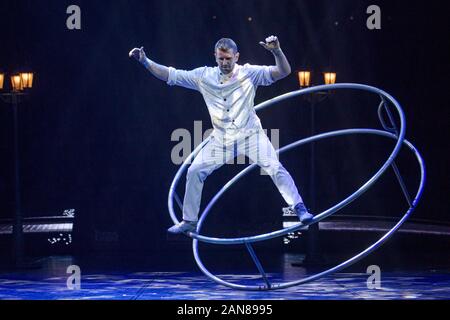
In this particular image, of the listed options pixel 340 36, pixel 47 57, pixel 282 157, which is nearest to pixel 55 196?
pixel 47 57

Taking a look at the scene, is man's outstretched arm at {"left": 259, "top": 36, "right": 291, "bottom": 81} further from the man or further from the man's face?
the man's face

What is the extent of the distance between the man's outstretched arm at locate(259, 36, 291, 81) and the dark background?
10001 millimetres

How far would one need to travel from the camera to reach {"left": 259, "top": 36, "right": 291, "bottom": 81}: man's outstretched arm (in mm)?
11258

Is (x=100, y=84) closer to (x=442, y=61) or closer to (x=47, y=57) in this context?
(x=47, y=57)

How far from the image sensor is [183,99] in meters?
22.9

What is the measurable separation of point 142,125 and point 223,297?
9.05m

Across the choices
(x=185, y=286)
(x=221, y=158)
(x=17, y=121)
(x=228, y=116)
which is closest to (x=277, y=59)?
(x=228, y=116)

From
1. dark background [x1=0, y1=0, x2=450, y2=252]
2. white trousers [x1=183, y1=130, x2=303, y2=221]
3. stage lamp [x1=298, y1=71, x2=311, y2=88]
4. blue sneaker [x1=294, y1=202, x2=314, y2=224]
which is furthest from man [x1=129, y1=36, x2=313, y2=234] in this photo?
dark background [x1=0, y1=0, x2=450, y2=252]

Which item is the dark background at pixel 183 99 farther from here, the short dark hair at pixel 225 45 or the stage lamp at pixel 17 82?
the short dark hair at pixel 225 45

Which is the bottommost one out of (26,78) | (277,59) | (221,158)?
(221,158)

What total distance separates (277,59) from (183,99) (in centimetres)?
1137

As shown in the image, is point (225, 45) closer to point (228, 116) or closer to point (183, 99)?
point (228, 116)

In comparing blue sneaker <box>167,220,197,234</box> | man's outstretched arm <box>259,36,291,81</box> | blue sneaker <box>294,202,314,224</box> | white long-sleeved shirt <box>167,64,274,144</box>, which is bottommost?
blue sneaker <box>167,220,197,234</box>

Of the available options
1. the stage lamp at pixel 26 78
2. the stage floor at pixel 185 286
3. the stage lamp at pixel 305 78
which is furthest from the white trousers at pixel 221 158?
the stage lamp at pixel 26 78
